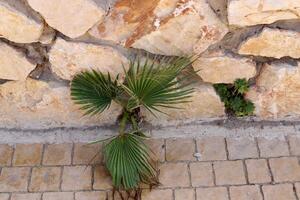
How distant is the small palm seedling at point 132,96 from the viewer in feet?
8.79

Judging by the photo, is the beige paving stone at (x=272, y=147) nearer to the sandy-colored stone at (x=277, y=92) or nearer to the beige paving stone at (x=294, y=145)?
the beige paving stone at (x=294, y=145)

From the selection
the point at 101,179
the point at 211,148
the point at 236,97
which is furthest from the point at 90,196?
the point at 236,97

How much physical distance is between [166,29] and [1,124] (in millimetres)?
1222

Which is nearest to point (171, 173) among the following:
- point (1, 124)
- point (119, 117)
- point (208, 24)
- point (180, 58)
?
point (119, 117)

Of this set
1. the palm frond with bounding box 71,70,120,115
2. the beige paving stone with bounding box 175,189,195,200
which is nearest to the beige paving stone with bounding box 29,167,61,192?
the palm frond with bounding box 71,70,120,115

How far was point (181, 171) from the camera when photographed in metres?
2.97

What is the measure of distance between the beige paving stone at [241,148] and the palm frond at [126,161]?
0.51 meters

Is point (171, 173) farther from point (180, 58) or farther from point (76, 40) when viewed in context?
point (76, 40)

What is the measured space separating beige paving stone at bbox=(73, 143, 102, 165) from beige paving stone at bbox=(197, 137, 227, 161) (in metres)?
0.58

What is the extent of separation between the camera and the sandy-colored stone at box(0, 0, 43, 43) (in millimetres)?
2560

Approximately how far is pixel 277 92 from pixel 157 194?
0.88 meters

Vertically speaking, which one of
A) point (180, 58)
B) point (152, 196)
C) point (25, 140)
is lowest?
point (152, 196)

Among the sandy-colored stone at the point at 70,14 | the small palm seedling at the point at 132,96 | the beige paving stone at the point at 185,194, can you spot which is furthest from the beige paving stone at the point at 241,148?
the sandy-colored stone at the point at 70,14

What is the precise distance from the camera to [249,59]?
282 cm
